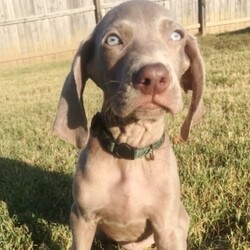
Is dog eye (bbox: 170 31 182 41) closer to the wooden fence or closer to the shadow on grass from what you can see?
the shadow on grass

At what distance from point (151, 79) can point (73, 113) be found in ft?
2.01

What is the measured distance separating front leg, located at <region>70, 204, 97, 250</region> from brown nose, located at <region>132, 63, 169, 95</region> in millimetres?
1000

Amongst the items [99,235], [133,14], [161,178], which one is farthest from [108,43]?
[99,235]

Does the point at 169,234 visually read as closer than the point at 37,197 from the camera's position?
Yes

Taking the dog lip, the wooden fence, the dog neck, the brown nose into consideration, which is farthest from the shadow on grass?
the wooden fence

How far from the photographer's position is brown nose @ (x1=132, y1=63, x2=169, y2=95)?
234 cm

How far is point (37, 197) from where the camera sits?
4.12 metres

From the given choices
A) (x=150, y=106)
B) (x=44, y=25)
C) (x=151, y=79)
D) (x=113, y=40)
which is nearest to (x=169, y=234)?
(x=150, y=106)

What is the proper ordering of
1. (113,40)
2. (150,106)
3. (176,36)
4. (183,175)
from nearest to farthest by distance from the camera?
(150,106)
(113,40)
(176,36)
(183,175)

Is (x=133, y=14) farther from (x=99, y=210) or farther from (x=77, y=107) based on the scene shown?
(x=99, y=210)

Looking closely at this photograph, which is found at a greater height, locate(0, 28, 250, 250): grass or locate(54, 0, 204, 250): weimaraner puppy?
locate(54, 0, 204, 250): weimaraner puppy

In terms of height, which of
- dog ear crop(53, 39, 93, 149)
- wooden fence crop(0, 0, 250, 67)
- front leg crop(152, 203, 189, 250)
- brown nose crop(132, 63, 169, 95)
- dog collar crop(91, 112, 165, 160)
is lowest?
wooden fence crop(0, 0, 250, 67)

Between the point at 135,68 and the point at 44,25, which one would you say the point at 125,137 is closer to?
the point at 135,68

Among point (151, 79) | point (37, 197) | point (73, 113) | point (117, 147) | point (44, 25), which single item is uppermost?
point (151, 79)
